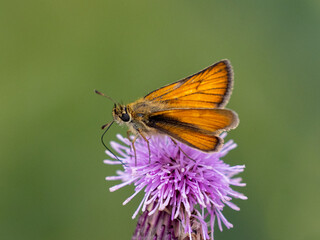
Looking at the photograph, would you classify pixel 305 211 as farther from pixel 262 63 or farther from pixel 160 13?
pixel 160 13

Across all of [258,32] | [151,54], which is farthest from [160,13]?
[258,32]

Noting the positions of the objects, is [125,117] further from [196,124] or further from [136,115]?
[196,124]

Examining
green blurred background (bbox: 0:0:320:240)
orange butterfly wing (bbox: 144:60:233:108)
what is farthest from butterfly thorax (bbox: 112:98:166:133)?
green blurred background (bbox: 0:0:320:240)

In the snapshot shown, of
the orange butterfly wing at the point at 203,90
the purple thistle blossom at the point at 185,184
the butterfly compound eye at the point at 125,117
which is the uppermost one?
the orange butterfly wing at the point at 203,90

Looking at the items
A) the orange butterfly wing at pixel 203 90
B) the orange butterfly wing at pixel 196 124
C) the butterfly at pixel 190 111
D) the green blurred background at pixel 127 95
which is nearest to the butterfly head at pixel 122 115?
the butterfly at pixel 190 111

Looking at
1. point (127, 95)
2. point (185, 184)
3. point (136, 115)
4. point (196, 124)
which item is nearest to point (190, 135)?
point (196, 124)

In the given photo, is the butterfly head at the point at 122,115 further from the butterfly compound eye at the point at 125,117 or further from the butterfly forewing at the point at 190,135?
the butterfly forewing at the point at 190,135
